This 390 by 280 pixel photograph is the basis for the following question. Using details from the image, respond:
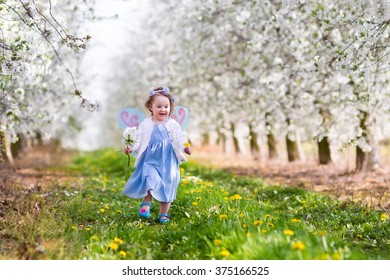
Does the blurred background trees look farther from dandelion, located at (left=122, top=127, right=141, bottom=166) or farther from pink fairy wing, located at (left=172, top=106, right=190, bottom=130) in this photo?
pink fairy wing, located at (left=172, top=106, right=190, bottom=130)

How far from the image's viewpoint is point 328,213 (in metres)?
7.23

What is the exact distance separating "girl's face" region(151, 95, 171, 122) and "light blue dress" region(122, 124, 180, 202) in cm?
13

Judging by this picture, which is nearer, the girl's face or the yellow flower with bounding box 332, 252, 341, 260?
the yellow flower with bounding box 332, 252, 341, 260

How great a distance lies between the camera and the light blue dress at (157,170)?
6.73 m

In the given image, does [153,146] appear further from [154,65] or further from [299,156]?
[154,65]

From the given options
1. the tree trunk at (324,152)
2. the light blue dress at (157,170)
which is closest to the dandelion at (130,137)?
the light blue dress at (157,170)

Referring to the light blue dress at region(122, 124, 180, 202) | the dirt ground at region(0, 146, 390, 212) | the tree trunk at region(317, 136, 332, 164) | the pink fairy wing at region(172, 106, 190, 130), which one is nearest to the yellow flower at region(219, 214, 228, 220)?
the light blue dress at region(122, 124, 180, 202)

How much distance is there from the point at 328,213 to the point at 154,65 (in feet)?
52.4

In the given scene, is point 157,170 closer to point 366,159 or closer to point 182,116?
point 182,116

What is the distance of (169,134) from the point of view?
22.8 ft

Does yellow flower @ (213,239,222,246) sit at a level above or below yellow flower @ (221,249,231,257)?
above

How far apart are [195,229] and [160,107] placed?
187 cm

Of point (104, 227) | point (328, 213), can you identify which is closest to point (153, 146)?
point (104, 227)

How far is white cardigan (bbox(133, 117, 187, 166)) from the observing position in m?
6.91
